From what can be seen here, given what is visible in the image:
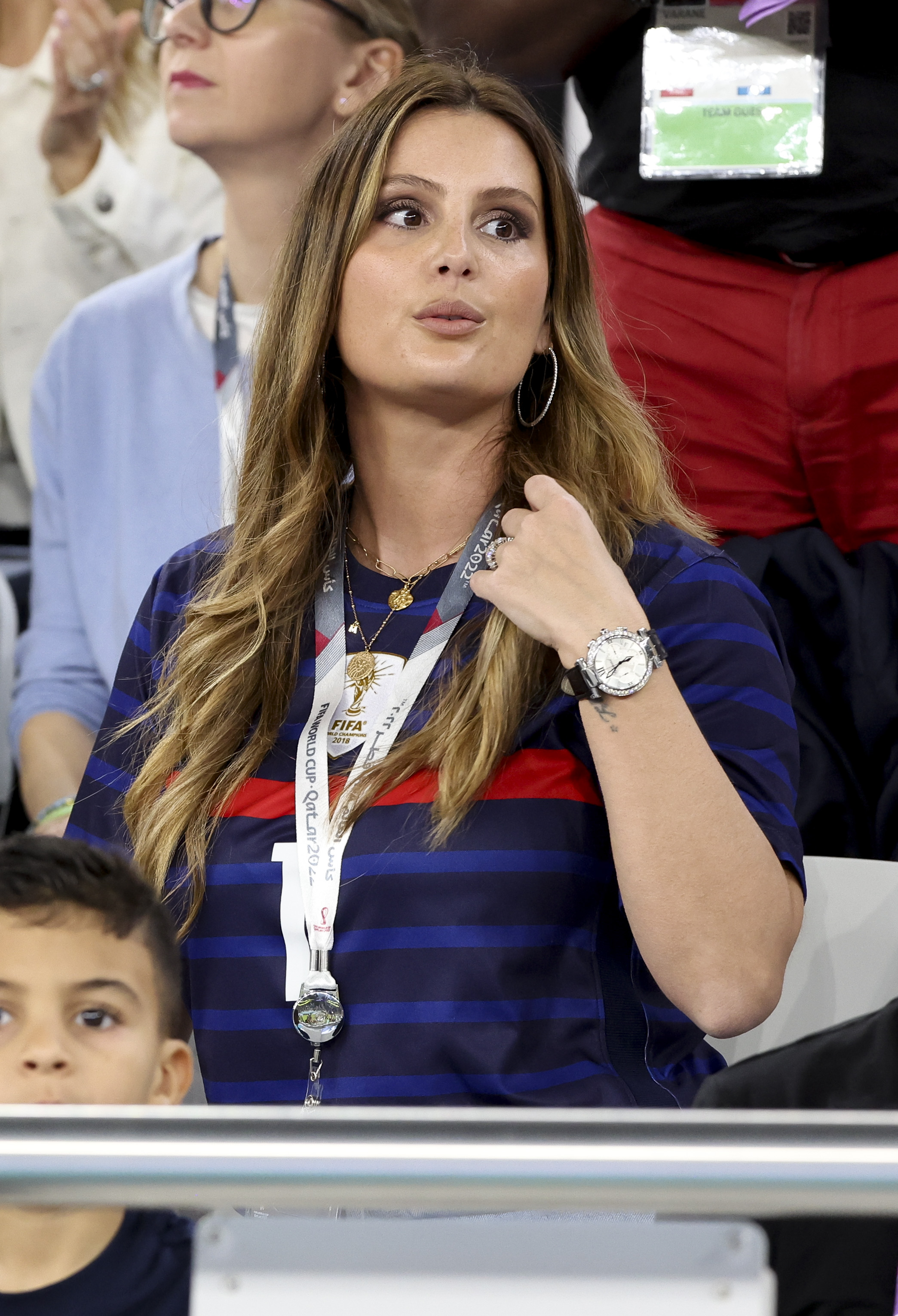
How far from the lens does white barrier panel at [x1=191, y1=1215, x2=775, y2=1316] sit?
510 millimetres

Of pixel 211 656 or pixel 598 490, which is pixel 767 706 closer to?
pixel 598 490

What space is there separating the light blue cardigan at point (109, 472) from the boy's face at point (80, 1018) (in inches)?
52.8

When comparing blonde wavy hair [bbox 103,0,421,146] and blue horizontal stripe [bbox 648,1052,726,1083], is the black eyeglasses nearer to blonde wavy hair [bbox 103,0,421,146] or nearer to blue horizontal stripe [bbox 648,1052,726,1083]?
blonde wavy hair [bbox 103,0,421,146]

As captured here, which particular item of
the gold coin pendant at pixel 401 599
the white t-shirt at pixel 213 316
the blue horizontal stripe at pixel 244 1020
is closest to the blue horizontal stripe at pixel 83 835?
the blue horizontal stripe at pixel 244 1020

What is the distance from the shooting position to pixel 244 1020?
1.26 metres

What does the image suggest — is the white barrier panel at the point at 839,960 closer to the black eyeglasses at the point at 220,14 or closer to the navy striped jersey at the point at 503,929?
the navy striped jersey at the point at 503,929

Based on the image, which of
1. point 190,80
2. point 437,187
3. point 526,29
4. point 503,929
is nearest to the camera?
point 503,929

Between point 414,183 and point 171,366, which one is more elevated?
point 414,183

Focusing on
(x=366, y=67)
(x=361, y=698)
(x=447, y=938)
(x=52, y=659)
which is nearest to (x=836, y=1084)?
(x=447, y=938)

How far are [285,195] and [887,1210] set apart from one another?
1920mm

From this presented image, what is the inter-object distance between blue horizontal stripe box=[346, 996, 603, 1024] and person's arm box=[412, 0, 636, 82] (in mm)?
1089

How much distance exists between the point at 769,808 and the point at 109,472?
1.36 m

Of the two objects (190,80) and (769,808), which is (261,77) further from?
(769,808)

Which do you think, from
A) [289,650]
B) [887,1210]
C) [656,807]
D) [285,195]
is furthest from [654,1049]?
[285,195]
